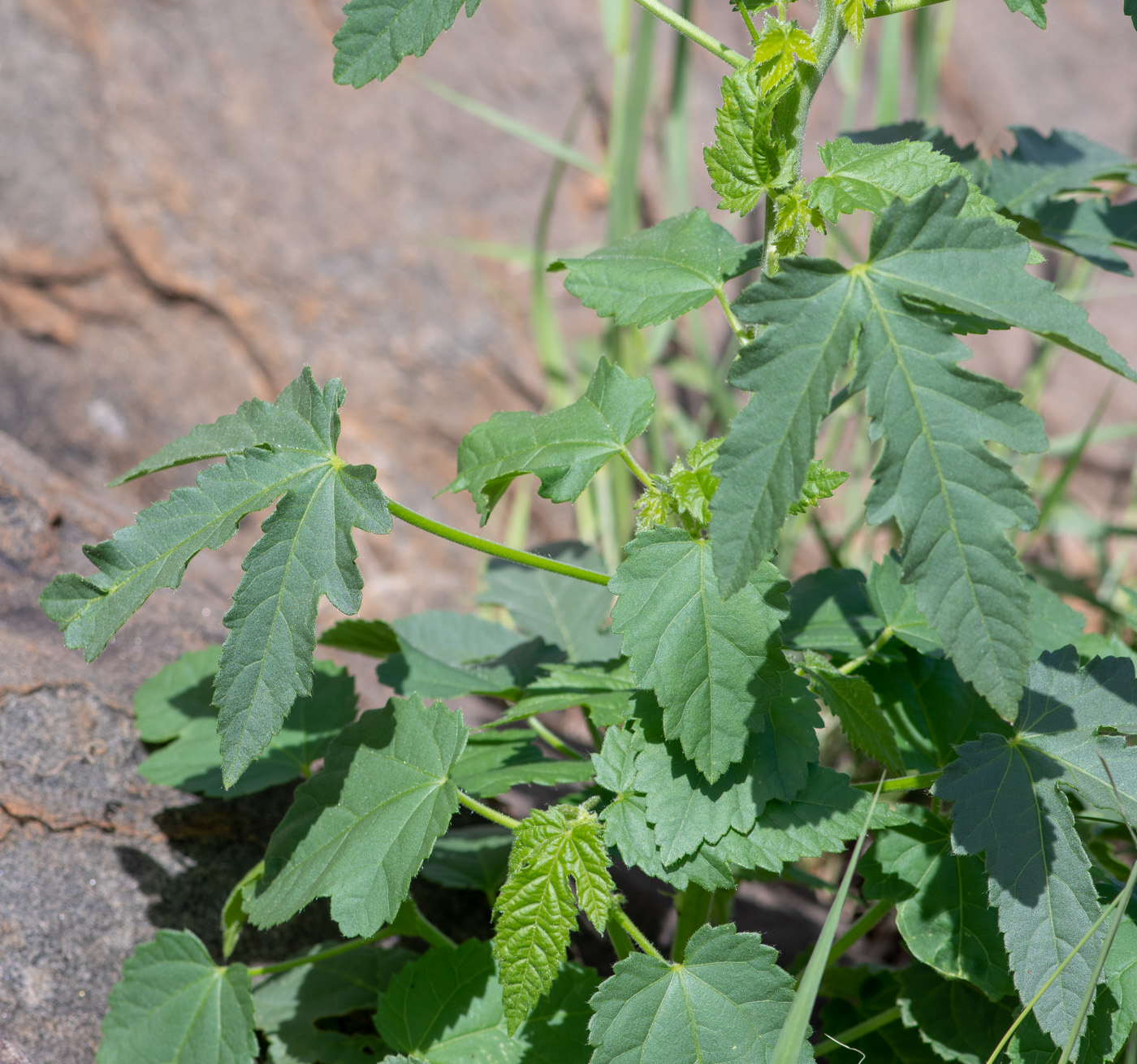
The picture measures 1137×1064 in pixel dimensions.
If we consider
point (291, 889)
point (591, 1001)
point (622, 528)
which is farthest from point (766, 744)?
point (622, 528)

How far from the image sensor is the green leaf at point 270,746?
1.34 meters

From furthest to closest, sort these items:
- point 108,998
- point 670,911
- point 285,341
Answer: point 285,341, point 670,911, point 108,998

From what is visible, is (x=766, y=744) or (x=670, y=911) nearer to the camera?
(x=766, y=744)

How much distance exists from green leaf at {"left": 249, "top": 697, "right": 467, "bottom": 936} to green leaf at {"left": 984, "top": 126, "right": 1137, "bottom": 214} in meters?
1.03

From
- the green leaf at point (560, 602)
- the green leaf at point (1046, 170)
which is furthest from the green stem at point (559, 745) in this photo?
the green leaf at point (1046, 170)

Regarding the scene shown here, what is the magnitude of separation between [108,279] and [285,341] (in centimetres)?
52

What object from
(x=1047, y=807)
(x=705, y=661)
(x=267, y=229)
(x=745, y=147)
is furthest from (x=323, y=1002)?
(x=267, y=229)

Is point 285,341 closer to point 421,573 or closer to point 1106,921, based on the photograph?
point 421,573

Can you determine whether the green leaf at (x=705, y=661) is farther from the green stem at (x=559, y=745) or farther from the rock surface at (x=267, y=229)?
the rock surface at (x=267, y=229)

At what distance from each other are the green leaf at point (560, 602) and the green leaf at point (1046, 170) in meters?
0.79

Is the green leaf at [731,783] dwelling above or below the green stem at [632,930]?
above

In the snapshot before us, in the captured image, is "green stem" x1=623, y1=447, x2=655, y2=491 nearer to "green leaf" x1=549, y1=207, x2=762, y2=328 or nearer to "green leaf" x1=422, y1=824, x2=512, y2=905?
"green leaf" x1=549, y1=207, x2=762, y2=328

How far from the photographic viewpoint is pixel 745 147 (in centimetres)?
96

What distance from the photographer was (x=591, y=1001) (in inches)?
37.4
